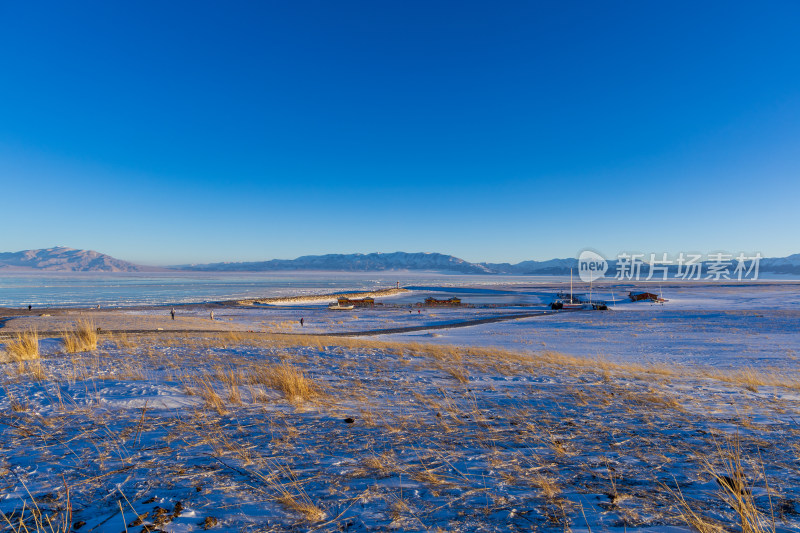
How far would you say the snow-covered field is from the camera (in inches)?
93.6

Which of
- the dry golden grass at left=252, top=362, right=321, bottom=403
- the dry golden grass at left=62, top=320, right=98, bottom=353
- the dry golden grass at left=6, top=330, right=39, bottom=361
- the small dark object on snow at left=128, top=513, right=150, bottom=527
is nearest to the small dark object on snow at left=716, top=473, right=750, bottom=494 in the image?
the small dark object on snow at left=128, top=513, right=150, bottom=527

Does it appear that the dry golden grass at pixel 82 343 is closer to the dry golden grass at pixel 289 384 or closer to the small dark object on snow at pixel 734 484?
the dry golden grass at pixel 289 384

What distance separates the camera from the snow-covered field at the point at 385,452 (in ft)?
7.80

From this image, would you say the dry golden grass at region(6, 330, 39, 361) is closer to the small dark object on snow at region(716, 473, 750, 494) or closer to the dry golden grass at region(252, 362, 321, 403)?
the dry golden grass at region(252, 362, 321, 403)

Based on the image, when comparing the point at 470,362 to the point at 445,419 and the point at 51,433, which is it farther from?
the point at 51,433

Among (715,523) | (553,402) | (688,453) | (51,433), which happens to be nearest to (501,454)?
(715,523)

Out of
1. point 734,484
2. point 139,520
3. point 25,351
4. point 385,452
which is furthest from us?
point 25,351

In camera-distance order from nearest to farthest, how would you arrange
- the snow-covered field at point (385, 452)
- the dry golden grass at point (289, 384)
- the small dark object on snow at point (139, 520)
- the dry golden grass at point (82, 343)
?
the small dark object on snow at point (139, 520) → the snow-covered field at point (385, 452) → the dry golden grass at point (289, 384) → the dry golden grass at point (82, 343)

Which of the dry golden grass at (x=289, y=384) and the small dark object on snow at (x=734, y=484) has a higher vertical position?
the small dark object on snow at (x=734, y=484)

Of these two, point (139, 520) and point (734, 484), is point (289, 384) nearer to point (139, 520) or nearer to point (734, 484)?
point (139, 520)

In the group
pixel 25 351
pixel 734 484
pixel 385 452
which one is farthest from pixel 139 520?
pixel 25 351

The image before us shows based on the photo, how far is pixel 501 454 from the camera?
338cm

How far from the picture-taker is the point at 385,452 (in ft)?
11.1

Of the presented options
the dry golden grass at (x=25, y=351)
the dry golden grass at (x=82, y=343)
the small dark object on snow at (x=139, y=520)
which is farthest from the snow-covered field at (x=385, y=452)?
the dry golden grass at (x=82, y=343)
